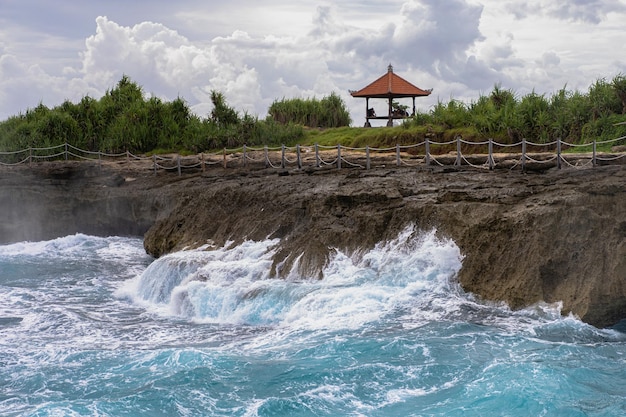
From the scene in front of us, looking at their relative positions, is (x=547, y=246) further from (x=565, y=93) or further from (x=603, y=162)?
(x=565, y=93)

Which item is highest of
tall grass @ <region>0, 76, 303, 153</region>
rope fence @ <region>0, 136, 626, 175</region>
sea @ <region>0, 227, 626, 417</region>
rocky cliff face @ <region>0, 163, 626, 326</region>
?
tall grass @ <region>0, 76, 303, 153</region>

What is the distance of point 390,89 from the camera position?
33.3 metres

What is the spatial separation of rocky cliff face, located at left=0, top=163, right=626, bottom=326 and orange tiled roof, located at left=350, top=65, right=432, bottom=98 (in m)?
9.23

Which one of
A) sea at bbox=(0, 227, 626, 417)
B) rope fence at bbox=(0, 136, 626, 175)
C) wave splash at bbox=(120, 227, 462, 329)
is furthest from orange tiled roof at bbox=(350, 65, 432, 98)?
wave splash at bbox=(120, 227, 462, 329)

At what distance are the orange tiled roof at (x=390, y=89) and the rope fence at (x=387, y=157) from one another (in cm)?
517

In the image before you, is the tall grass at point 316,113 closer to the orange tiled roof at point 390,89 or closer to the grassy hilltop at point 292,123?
the grassy hilltop at point 292,123

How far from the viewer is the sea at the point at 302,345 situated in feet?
36.8

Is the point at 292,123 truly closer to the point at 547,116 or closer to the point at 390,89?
the point at 390,89

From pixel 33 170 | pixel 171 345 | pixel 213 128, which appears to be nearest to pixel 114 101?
pixel 213 128

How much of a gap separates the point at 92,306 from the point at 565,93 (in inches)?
669

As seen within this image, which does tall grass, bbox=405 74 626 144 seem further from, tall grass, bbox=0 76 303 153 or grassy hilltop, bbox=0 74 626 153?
tall grass, bbox=0 76 303 153

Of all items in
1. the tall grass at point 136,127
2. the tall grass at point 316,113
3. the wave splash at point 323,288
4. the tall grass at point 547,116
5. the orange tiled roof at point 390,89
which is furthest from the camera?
the tall grass at point 316,113

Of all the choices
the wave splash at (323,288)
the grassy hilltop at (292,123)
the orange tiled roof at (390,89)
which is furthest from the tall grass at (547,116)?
the wave splash at (323,288)

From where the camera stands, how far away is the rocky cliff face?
1512 cm
